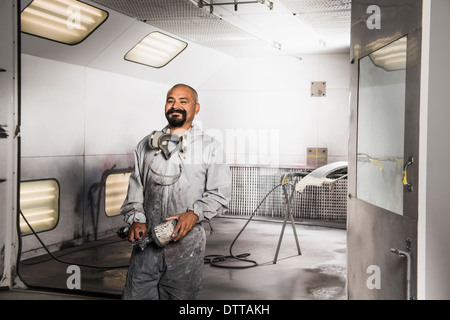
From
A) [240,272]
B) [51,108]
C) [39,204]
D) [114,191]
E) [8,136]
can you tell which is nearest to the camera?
[8,136]

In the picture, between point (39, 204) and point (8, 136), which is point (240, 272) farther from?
point (8, 136)

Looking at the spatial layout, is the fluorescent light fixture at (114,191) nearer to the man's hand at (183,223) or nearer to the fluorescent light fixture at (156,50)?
the fluorescent light fixture at (156,50)

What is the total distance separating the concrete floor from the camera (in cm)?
453

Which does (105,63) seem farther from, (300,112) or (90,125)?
(300,112)

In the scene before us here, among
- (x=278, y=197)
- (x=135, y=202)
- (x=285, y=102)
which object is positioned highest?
(x=285, y=102)

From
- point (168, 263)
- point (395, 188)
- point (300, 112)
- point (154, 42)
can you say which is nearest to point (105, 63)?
point (154, 42)

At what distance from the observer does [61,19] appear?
5.47m

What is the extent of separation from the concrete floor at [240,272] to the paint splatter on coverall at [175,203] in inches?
55.4

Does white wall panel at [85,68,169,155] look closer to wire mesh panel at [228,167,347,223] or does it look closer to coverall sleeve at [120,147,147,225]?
wire mesh panel at [228,167,347,223]

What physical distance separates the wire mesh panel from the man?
5554 mm

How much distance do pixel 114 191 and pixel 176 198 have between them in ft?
14.0

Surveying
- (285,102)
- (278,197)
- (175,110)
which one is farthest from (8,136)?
(285,102)

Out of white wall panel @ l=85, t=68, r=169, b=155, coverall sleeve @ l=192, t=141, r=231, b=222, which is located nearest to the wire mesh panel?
white wall panel @ l=85, t=68, r=169, b=155

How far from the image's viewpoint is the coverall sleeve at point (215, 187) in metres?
3.05
